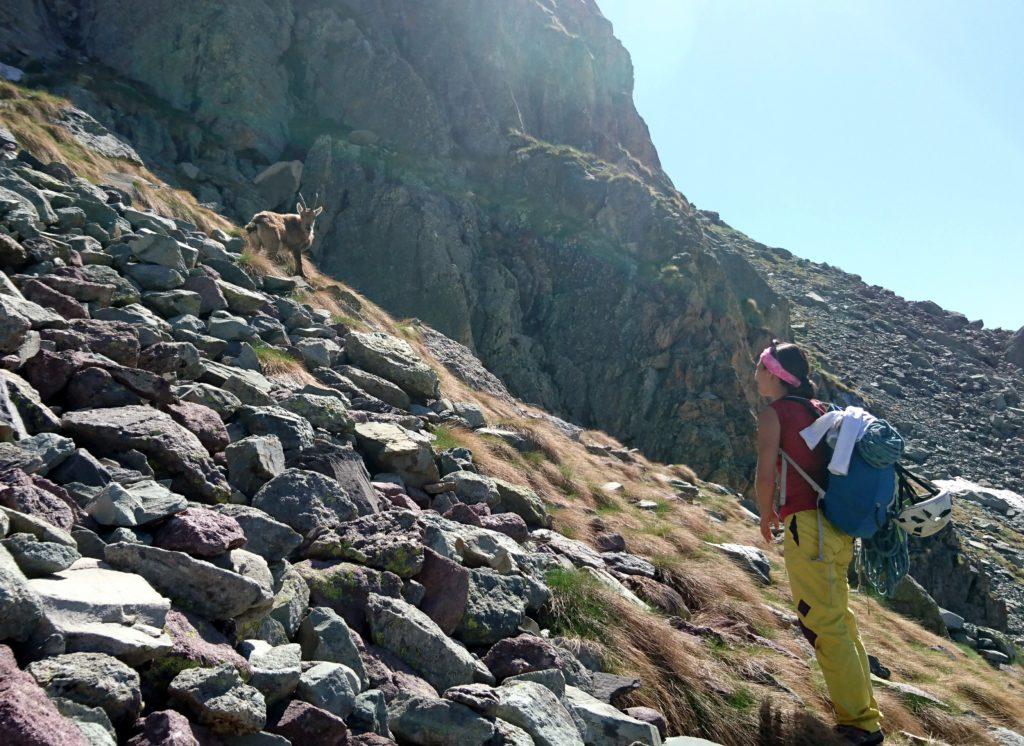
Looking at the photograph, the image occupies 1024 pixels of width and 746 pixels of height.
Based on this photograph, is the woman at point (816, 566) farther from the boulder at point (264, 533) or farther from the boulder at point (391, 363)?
the boulder at point (391, 363)

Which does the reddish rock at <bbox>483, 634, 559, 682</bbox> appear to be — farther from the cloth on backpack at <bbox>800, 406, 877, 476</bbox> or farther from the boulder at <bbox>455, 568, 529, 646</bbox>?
the cloth on backpack at <bbox>800, 406, 877, 476</bbox>

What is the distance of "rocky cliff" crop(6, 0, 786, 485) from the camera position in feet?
83.0

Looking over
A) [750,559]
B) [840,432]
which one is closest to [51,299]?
[840,432]

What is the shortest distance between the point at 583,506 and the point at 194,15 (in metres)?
27.8

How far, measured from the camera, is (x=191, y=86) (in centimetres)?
2717

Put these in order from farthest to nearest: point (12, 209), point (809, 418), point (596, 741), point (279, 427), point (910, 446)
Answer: point (910, 446) → point (12, 209) → point (279, 427) → point (809, 418) → point (596, 741)

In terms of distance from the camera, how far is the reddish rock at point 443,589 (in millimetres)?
4184

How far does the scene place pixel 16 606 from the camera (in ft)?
7.68

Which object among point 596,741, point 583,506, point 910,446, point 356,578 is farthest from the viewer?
point 910,446

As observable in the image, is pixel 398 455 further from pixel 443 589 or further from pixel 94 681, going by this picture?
pixel 94 681

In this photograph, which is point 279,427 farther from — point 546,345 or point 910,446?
point 910,446

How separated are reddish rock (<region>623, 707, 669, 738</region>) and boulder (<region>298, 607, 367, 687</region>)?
1.64 metres

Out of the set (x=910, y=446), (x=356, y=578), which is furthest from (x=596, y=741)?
(x=910, y=446)

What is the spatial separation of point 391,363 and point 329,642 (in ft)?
19.6
